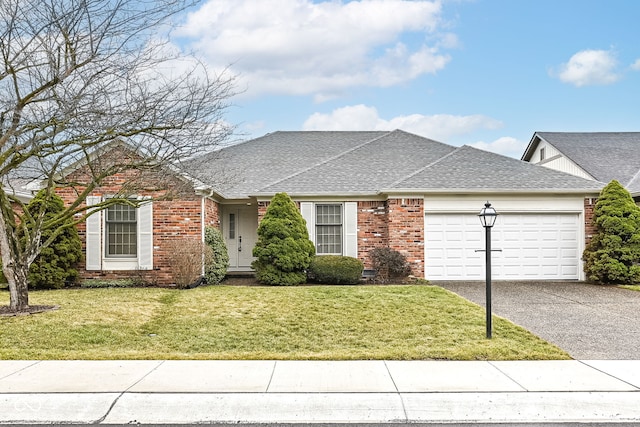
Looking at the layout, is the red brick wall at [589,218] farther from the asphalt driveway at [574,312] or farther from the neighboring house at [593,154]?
the neighboring house at [593,154]

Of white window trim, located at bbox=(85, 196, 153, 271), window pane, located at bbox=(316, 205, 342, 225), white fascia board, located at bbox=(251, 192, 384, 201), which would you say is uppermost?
white fascia board, located at bbox=(251, 192, 384, 201)

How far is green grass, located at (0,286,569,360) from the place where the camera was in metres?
7.20

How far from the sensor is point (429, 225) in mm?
15617

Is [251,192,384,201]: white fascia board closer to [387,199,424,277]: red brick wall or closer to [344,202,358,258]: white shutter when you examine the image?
[344,202,358,258]: white shutter

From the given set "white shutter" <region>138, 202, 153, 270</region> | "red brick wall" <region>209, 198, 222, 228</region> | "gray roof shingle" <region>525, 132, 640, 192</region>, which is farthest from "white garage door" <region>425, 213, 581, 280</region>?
"white shutter" <region>138, 202, 153, 270</region>

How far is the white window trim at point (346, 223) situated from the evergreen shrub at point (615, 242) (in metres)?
6.78

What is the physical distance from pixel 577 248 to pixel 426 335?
962 cm

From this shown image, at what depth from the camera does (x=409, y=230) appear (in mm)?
15469

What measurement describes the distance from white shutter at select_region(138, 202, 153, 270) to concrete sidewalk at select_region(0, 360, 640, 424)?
7873 millimetres

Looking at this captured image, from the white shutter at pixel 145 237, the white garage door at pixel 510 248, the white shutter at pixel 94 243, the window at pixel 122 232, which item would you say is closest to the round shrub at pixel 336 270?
the white garage door at pixel 510 248

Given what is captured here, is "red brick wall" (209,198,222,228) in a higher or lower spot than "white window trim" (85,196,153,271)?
higher

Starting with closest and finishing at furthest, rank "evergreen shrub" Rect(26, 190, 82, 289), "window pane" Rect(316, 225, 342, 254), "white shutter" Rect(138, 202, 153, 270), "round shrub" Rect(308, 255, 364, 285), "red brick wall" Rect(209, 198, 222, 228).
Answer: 1. "evergreen shrub" Rect(26, 190, 82, 289)
2. "white shutter" Rect(138, 202, 153, 270)
3. "round shrub" Rect(308, 255, 364, 285)
4. "red brick wall" Rect(209, 198, 222, 228)
5. "window pane" Rect(316, 225, 342, 254)

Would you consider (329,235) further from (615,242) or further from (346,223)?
(615,242)

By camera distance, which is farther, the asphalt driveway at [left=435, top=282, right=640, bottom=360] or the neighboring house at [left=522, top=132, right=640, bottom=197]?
the neighboring house at [left=522, top=132, right=640, bottom=197]
